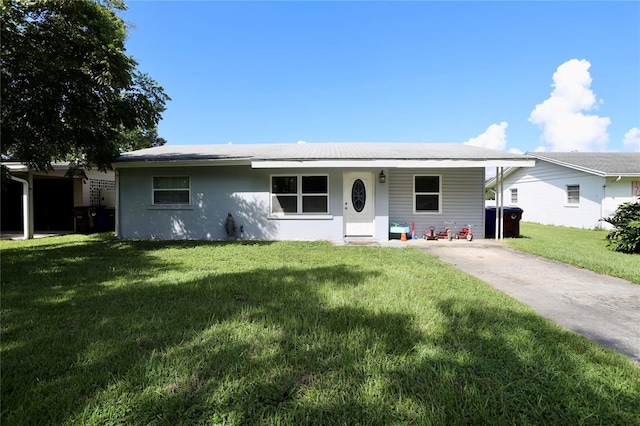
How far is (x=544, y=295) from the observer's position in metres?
4.76

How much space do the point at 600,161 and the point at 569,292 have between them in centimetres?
1655

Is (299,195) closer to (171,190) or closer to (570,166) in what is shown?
(171,190)

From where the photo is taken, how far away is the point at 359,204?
433 inches

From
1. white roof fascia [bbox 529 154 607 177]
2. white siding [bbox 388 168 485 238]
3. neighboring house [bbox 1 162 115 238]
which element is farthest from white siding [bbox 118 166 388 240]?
white roof fascia [bbox 529 154 607 177]

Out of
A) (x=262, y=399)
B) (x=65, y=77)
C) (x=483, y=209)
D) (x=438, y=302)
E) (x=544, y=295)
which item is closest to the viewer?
(x=262, y=399)

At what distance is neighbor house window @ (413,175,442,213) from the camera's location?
11.6 m

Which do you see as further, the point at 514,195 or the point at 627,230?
the point at 514,195

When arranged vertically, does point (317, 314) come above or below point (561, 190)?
below

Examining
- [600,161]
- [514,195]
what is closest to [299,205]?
[600,161]

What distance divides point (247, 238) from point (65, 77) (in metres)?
6.30

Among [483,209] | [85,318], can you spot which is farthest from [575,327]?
[483,209]

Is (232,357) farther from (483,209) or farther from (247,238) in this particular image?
(483,209)

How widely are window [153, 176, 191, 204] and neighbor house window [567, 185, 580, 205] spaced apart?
742 inches

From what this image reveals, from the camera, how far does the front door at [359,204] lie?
10.9 metres
